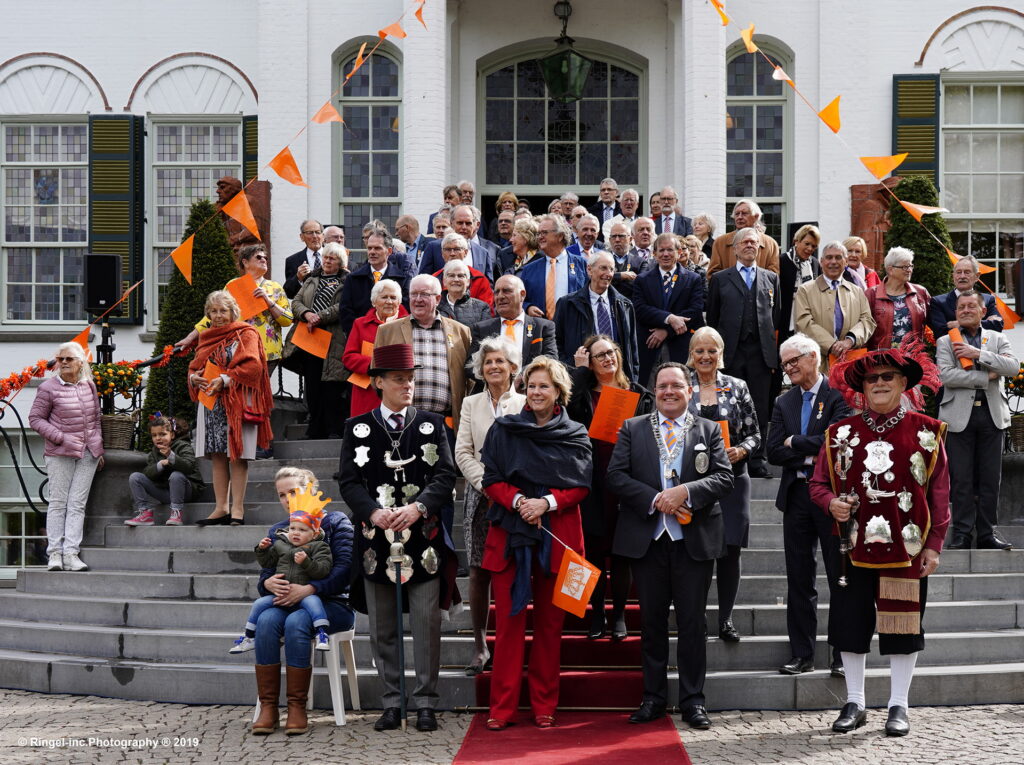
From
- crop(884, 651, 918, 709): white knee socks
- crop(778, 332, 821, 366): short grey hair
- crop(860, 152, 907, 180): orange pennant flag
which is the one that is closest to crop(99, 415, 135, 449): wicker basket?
crop(778, 332, 821, 366): short grey hair

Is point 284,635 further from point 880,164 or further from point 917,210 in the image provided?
point 917,210

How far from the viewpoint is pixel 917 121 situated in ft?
49.1

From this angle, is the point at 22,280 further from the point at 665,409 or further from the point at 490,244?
the point at 665,409

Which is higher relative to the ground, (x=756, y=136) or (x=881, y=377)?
(x=756, y=136)

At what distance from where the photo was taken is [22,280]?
15.8m

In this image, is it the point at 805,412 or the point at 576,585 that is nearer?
the point at 576,585

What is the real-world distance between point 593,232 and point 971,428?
3235 millimetres

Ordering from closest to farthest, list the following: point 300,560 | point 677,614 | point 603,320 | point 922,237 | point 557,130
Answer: point 300,560, point 677,614, point 603,320, point 922,237, point 557,130

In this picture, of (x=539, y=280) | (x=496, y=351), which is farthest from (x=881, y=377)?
(x=539, y=280)

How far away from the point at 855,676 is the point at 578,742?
1.50 meters

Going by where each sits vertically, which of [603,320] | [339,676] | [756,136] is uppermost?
[756,136]

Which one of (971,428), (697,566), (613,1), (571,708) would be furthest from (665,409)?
(613,1)

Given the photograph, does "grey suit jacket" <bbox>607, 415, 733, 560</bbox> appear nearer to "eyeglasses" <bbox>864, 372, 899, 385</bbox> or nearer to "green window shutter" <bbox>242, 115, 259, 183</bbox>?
"eyeglasses" <bbox>864, 372, 899, 385</bbox>

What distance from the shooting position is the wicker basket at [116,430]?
1064cm
